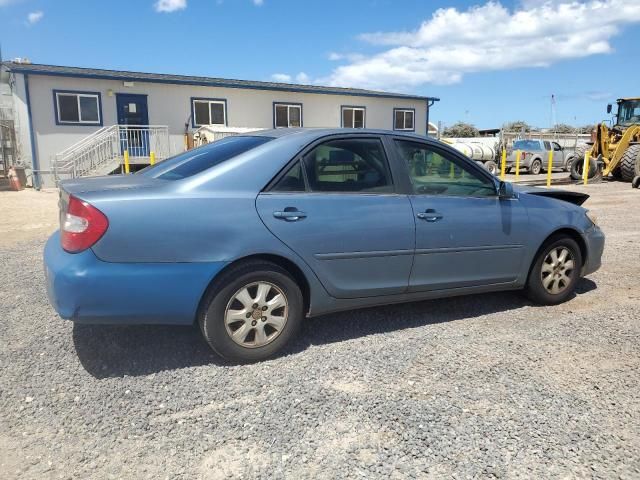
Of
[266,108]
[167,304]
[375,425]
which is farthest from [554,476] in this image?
[266,108]

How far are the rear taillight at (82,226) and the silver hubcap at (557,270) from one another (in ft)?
11.7

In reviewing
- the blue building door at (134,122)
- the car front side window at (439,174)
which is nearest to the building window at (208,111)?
the blue building door at (134,122)

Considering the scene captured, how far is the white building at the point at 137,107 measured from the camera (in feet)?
55.3

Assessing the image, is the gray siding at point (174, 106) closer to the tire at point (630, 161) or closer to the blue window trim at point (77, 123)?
the blue window trim at point (77, 123)

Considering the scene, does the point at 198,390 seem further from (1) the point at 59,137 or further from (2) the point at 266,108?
(2) the point at 266,108

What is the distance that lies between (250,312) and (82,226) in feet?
3.69

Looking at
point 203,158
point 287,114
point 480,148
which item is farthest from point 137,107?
point 203,158

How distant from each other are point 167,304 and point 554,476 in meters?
2.23

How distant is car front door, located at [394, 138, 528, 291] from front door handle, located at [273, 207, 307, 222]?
93cm

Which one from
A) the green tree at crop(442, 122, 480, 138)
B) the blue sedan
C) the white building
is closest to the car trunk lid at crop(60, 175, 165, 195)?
the blue sedan

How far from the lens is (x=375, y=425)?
8.93 ft

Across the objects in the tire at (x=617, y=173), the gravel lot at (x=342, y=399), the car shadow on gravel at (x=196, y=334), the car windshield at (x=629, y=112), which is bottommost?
the gravel lot at (x=342, y=399)

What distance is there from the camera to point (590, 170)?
1888cm

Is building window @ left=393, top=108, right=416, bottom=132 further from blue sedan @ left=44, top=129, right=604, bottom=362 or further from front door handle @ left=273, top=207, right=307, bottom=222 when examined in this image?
front door handle @ left=273, top=207, right=307, bottom=222
